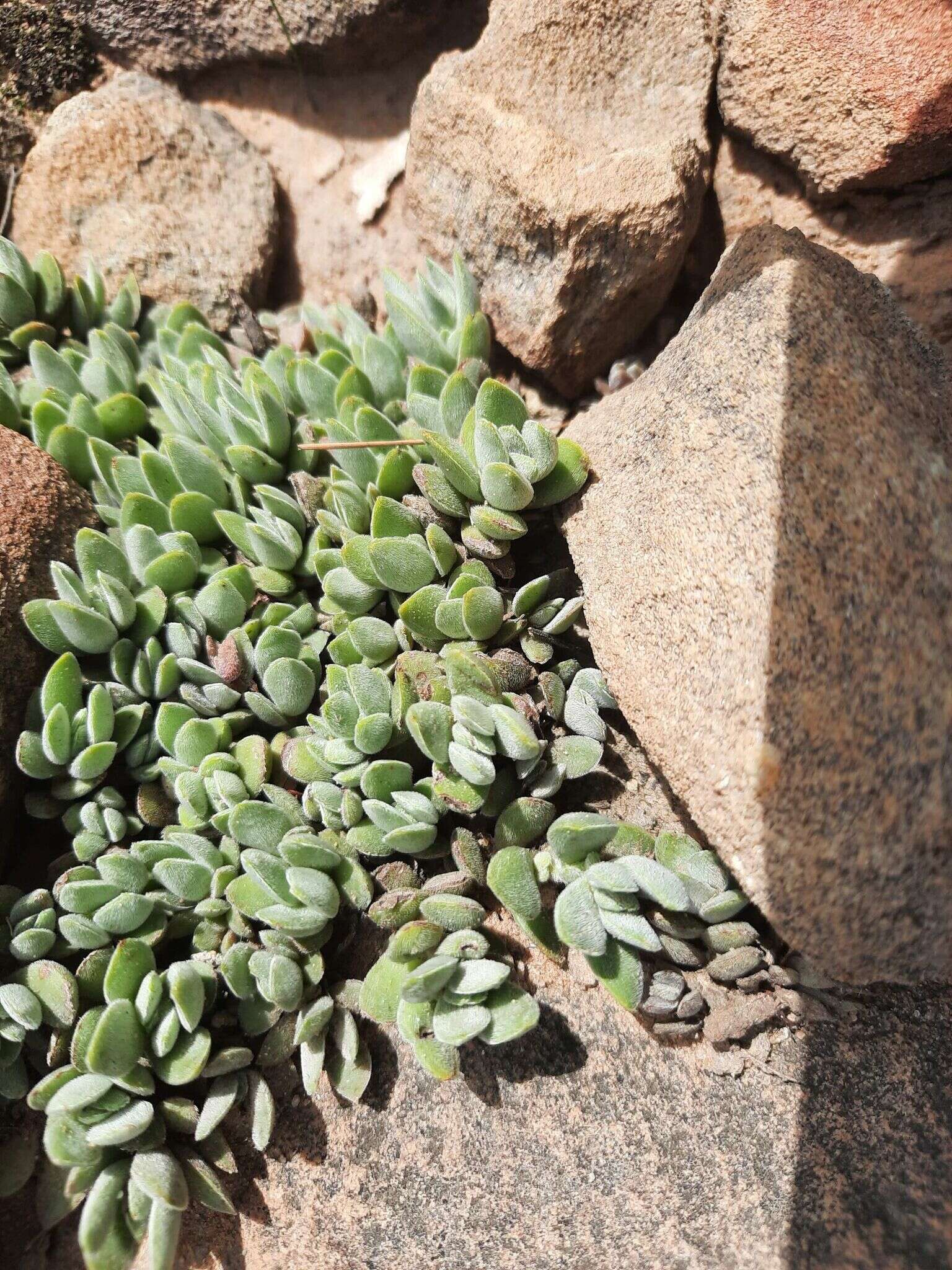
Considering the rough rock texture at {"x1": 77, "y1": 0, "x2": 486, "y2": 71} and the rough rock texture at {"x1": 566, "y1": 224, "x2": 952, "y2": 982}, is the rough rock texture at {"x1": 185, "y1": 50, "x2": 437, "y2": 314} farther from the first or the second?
the rough rock texture at {"x1": 566, "y1": 224, "x2": 952, "y2": 982}

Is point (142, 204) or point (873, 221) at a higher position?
point (873, 221)

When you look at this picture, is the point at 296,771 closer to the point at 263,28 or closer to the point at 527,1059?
the point at 527,1059

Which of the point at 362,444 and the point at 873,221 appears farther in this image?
the point at 873,221

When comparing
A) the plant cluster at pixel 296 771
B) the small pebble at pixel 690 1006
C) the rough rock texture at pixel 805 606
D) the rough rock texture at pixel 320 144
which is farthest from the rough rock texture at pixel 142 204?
the small pebble at pixel 690 1006

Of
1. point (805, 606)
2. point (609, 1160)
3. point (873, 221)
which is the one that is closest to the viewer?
point (805, 606)

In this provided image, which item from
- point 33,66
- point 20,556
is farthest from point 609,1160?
point 33,66

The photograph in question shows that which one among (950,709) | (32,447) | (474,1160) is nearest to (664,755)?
(950,709)
